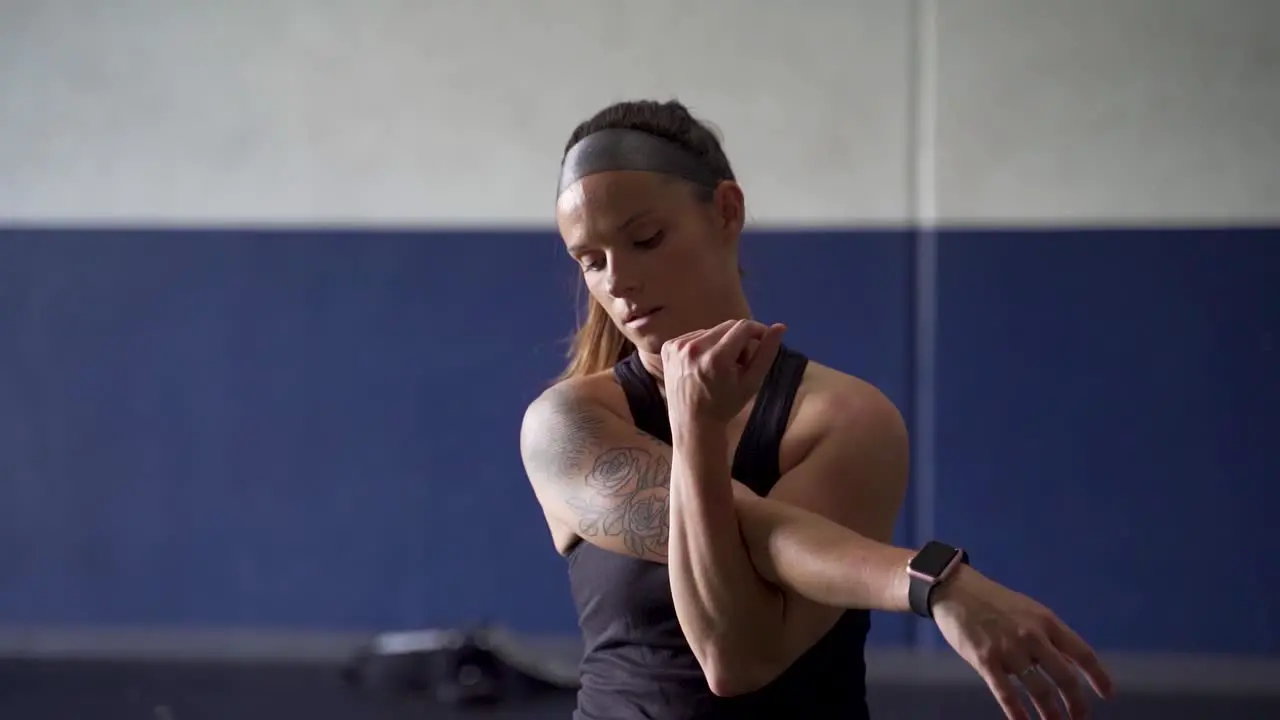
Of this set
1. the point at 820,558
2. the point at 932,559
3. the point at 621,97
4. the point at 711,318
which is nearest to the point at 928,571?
the point at 932,559

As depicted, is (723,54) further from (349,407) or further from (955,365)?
(349,407)

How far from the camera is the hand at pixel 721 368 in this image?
76 cm

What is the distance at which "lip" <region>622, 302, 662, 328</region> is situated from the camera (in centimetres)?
92

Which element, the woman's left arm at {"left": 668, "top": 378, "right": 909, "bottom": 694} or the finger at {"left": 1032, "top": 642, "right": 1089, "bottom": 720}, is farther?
the woman's left arm at {"left": 668, "top": 378, "right": 909, "bottom": 694}

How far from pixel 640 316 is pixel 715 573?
242 mm

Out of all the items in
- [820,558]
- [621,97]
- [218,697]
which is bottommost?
[218,697]

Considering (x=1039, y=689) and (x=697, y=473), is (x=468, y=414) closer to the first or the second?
(x=697, y=473)

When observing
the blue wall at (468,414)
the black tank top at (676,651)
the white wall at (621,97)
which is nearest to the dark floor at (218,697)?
the blue wall at (468,414)

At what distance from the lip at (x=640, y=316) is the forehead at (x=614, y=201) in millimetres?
71

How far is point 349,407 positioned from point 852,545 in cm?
139

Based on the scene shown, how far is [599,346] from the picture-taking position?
3.62 feet

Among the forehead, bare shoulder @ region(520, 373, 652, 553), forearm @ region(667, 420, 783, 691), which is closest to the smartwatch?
forearm @ region(667, 420, 783, 691)

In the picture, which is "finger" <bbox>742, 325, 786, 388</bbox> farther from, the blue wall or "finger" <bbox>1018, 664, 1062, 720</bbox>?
the blue wall

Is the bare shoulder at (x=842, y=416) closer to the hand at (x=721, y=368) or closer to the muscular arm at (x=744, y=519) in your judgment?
the muscular arm at (x=744, y=519)
